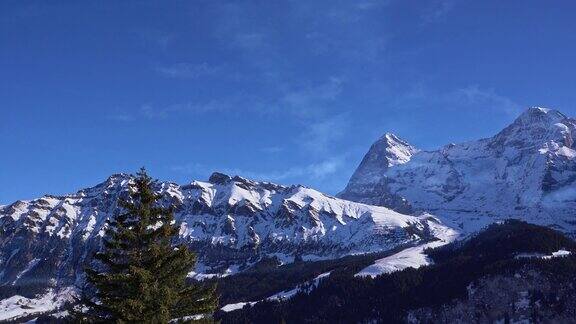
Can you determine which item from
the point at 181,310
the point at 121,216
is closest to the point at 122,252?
the point at 121,216

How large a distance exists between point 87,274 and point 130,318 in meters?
4.49

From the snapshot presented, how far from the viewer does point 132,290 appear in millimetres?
37469

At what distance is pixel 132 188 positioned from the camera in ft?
143

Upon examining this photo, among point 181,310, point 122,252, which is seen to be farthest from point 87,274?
point 181,310

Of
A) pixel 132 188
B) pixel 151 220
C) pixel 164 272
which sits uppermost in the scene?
pixel 132 188

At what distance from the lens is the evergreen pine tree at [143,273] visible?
122ft

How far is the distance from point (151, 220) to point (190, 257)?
10.5 feet

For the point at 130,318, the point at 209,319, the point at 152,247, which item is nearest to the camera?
the point at 130,318

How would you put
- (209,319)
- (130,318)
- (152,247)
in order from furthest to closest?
(209,319) → (152,247) → (130,318)

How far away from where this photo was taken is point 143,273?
3688cm

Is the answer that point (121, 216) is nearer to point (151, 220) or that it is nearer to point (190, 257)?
point (151, 220)

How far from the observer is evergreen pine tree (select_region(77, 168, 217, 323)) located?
3719 centimetres

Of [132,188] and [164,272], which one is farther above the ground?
[132,188]

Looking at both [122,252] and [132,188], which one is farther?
[132,188]
